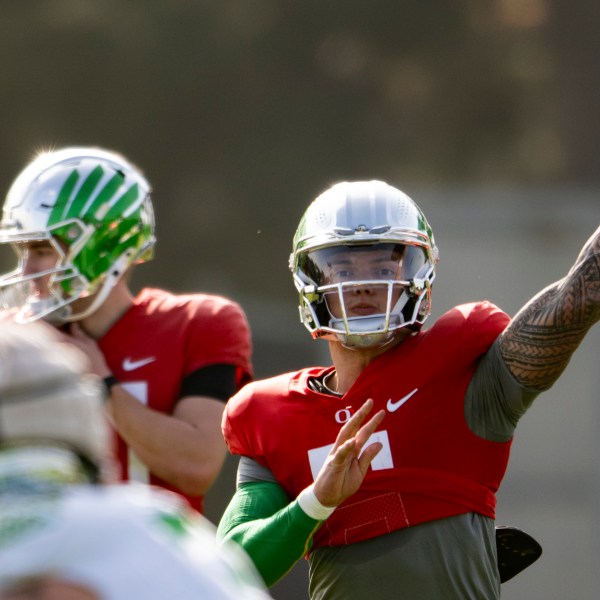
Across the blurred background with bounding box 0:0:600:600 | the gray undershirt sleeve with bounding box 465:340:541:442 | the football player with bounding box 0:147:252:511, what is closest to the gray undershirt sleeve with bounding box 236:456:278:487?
the football player with bounding box 0:147:252:511

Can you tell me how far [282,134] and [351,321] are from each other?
2.92 meters

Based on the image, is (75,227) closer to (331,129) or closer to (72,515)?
(72,515)

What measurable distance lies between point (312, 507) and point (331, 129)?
10.4 ft

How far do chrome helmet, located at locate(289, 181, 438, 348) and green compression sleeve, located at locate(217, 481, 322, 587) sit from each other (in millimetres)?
319

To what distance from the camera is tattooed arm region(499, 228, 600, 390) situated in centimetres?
231

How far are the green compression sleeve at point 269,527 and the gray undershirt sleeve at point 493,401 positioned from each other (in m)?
0.35

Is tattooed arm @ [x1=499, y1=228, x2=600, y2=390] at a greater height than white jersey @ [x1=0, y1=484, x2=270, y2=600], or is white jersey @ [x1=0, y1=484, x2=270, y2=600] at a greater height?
white jersey @ [x1=0, y1=484, x2=270, y2=600]

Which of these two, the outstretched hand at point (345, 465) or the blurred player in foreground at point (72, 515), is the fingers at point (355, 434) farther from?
the blurred player in foreground at point (72, 515)

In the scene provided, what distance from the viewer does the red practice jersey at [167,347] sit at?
110 inches

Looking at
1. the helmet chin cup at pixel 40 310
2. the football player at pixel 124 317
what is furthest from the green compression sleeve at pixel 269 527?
the helmet chin cup at pixel 40 310

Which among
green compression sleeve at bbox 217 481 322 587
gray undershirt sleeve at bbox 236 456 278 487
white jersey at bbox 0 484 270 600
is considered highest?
white jersey at bbox 0 484 270 600

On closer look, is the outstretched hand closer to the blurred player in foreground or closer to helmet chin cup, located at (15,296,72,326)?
helmet chin cup, located at (15,296,72,326)

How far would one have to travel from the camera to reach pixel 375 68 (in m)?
5.32

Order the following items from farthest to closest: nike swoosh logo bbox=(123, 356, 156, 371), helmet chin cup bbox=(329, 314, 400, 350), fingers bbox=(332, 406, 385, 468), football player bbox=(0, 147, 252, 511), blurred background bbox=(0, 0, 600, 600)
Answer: blurred background bbox=(0, 0, 600, 600) < nike swoosh logo bbox=(123, 356, 156, 371) < football player bbox=(0, 147, 252, 511) < helmet chin cup bbox=(329, 314, 400, 350) < fingers bbox=(332, 406, 385, 468)
